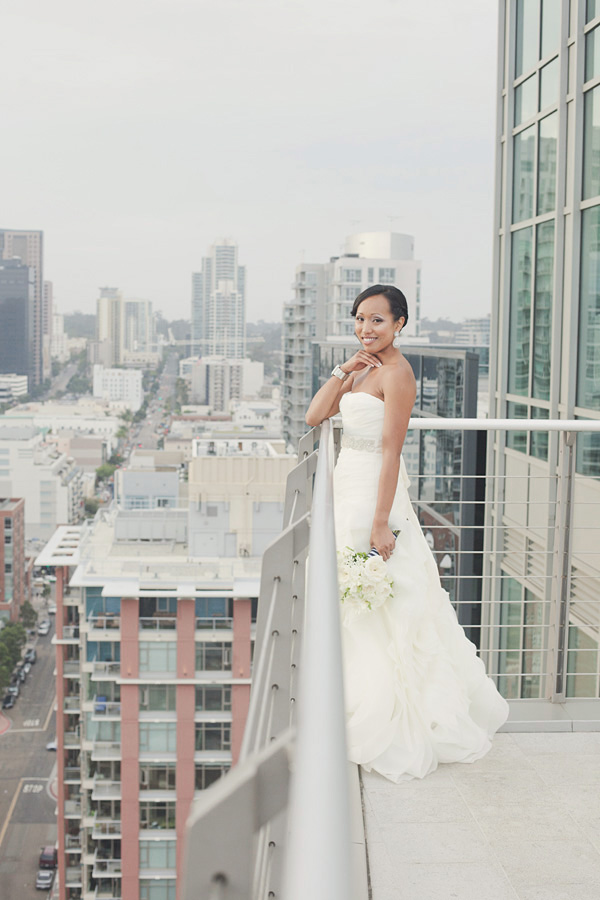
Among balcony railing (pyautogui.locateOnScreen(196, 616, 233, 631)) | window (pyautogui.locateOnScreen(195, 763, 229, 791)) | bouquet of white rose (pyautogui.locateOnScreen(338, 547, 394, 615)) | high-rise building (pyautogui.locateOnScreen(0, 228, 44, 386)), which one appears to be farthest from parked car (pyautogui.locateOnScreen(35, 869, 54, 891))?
high-rise building (pyautogui.locateOnScreen(0, 228, 44, 386))

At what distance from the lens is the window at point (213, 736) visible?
512 inches

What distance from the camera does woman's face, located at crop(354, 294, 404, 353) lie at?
2158 mm

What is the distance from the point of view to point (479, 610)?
270 inches

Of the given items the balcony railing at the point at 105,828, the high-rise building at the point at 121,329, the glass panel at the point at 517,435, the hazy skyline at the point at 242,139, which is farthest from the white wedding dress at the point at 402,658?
the high-rise building at the point at 121,329

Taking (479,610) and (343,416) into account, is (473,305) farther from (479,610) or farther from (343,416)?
(343,416)

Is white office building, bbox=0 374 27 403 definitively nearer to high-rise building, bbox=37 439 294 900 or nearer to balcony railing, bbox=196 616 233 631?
high-rise building, bbox=37 439 294 900

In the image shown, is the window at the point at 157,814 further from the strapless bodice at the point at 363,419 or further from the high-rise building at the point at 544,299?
the strapless bodice at the point at 363,419

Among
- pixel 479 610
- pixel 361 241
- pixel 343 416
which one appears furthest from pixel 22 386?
pixel 343 416

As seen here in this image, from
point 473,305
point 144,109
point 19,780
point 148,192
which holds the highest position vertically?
point 144,109

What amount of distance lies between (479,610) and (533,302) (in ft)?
8.02

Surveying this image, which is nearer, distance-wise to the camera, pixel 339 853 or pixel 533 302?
pixel 339 853

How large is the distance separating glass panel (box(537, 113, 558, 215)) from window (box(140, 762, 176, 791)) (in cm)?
1006

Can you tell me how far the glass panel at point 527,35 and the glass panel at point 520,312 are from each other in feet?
3.79

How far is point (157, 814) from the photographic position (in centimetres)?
1293
